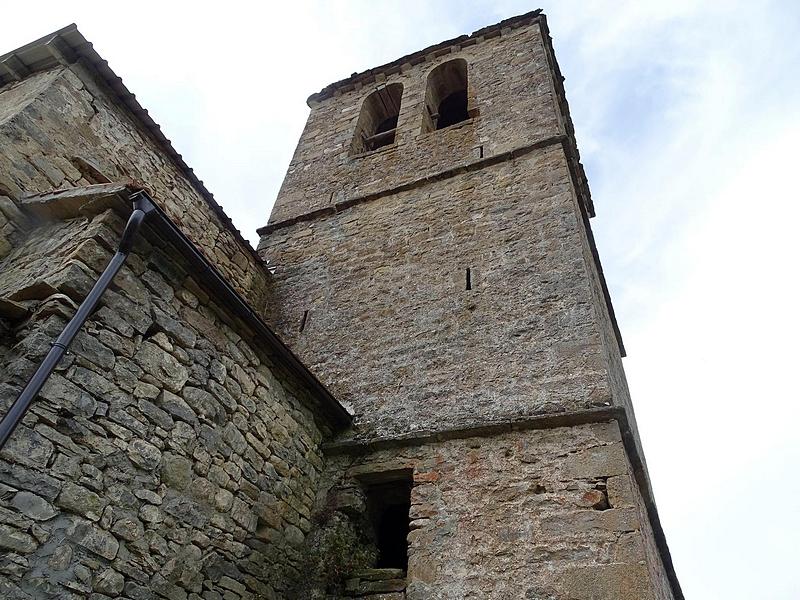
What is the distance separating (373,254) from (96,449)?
13.4ft

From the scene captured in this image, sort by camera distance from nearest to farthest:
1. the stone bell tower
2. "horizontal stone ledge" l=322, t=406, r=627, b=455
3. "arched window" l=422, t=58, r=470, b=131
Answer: the stone bell tower → "horizontal stone ledge" l=322, t=406, r=627, b=455 → "arched window" l=422, t=58, r=470, b=131

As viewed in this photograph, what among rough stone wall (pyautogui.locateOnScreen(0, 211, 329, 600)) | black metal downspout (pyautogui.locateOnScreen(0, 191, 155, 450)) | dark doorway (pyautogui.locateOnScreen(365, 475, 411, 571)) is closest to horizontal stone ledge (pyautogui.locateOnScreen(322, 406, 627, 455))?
dark doorway (pyautogui.locateOnScreen(365, 475, 411, 571))

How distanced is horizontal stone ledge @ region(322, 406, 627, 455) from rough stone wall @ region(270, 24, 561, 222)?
3.95 metres

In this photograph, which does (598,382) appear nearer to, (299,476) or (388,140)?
(299,476)

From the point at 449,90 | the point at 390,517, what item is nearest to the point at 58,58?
the point at 390,517

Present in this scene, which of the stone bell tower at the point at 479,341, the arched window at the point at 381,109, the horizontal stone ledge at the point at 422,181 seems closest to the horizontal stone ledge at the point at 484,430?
the stone bell tower at the point at 479,341

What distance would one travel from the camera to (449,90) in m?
10.6

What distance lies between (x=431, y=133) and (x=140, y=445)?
20.9 ft

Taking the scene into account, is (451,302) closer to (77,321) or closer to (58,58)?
(77,321)

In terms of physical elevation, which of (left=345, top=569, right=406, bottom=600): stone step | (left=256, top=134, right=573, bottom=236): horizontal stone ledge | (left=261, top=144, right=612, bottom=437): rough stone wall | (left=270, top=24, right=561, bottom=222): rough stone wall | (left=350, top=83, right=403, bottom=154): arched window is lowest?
(left=345, top=569, right=406, bottom=600): stone step

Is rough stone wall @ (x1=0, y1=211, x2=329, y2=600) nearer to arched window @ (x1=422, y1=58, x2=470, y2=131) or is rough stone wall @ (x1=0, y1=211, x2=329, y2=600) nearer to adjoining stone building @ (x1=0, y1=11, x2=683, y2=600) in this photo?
adjoining stone building @ (x1=0, y1=11, x2=683, y2=600)

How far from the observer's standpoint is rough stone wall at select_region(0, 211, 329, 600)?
2.79 meters

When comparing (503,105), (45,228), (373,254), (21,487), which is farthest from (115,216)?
(503,105)

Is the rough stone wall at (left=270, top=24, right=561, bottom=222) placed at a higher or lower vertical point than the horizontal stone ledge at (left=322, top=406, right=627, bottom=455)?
higher
